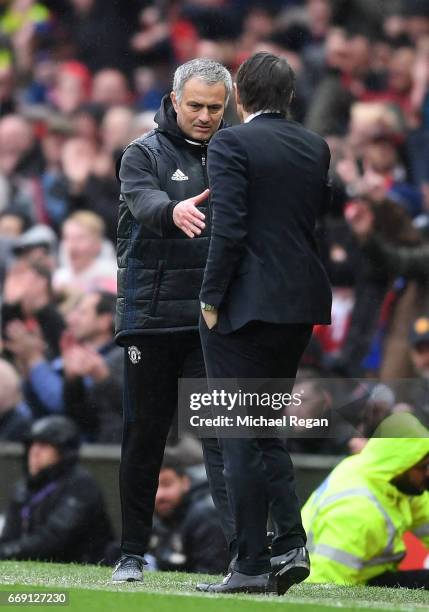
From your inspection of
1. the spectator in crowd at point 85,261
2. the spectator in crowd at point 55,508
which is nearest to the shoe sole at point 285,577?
the spectator in crowd at point 55,508

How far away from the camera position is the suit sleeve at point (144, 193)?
210 inches

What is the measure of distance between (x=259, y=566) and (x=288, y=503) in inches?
9.4

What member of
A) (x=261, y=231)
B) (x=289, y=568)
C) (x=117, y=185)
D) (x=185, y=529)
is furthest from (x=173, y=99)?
(x=117, y=185)

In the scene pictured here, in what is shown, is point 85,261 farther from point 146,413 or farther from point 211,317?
point 211,317

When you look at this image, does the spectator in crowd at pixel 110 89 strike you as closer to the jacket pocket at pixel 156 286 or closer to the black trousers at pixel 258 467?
the jacket pocket at pixel 156 286

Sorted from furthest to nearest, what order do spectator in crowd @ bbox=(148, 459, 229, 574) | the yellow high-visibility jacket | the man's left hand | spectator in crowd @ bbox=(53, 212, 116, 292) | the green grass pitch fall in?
spectator in crowd @ bbox=(53, 212, 116, 292) < spectator in crowd @ bbox=(148, 459, 229, 574) < the yellow high-visibility jacket < the man's left hand < the green grass pitch

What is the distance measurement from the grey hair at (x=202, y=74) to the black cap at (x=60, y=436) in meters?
3.88

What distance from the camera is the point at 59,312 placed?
36.2 feet

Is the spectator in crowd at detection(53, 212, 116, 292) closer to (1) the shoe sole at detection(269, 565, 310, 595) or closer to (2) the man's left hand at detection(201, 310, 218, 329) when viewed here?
(2) the man's left hand at detection(201, 310, 218, 329)

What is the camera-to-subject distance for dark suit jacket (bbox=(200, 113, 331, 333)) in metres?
4.90

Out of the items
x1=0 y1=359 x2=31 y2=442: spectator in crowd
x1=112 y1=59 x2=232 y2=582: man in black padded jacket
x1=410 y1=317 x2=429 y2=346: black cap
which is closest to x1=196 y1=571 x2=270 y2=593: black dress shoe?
x1=112 y1=59 x2=232 y2=582: man in black padded jacket

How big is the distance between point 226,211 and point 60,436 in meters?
4.50

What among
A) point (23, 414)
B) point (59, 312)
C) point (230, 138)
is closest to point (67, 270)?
point (59, 312)

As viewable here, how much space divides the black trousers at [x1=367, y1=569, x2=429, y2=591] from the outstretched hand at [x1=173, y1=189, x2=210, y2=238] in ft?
8.19
